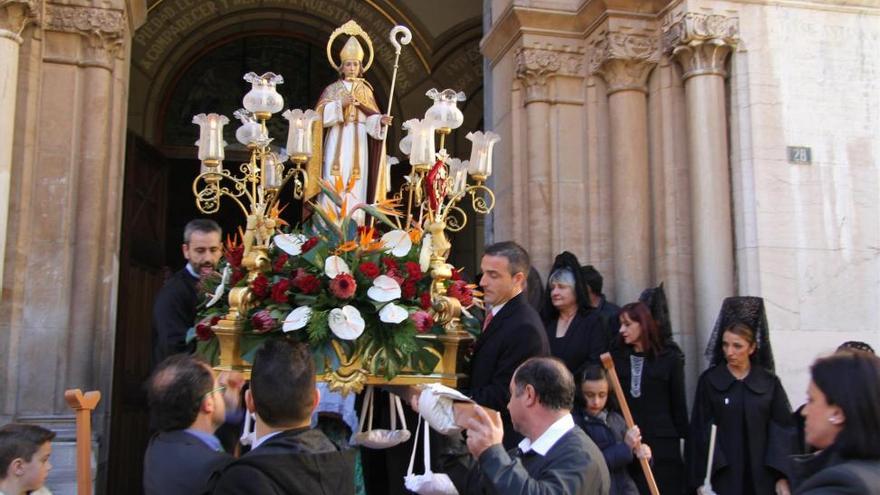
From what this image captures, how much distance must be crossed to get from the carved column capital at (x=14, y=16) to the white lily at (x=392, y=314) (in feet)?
13.1

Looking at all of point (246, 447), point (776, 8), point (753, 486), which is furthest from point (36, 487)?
point (776, 8)

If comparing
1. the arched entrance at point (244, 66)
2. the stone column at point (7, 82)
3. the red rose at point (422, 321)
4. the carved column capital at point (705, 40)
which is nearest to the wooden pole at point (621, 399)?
the red rose at point (422, 321)

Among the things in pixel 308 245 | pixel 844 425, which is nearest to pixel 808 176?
pixel 308 245

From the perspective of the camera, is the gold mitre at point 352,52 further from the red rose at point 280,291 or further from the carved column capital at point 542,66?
the carved column capital at point 542,66

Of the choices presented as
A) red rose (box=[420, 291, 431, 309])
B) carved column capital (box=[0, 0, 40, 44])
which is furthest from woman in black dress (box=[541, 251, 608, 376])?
carved column capital (box=[0, 0, 40, 44])

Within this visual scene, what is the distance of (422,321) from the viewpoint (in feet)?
14.1

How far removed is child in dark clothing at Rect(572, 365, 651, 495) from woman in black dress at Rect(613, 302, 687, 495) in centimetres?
73

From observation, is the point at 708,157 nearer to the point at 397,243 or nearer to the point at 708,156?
the point at 708,156

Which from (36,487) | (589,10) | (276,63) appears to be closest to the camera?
(36,487)

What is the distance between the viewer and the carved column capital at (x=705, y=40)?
24.2 feet

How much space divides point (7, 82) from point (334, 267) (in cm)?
353

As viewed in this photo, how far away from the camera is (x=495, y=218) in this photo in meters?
8.60

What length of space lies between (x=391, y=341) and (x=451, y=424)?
931mm

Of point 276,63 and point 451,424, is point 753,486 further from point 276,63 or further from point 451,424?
point 276,63
